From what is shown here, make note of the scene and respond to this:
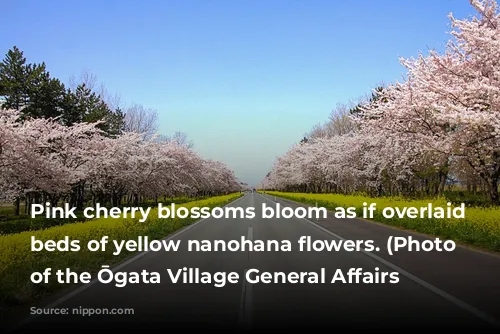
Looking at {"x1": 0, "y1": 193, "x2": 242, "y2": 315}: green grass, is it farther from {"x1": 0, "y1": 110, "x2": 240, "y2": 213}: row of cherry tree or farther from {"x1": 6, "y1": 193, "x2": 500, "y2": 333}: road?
{"x1": 0, "y1": 110, "x2": 240, "y2": 213}: row of cherry tree

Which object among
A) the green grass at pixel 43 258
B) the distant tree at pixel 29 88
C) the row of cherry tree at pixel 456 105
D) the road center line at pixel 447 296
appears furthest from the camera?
the distant tree at pixel 29 88

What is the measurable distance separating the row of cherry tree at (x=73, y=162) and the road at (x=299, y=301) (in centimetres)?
1506

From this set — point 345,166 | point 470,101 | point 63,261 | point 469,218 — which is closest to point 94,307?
point 63,261

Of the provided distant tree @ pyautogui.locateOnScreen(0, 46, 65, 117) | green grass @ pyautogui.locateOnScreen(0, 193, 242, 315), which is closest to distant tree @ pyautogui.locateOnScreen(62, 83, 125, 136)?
distant tree @ pyautogui.locateOnScreen(0, 46, 65, 117)

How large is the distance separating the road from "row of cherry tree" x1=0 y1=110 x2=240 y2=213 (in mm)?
15056

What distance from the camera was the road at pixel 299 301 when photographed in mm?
5203

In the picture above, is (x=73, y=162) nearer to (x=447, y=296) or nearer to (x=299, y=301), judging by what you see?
(x=299, y=301)

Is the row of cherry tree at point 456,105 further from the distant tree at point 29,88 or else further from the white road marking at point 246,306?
the distant tree at point 29,88

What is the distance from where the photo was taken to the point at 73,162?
105ft

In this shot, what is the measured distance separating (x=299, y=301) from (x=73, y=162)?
2940 cm

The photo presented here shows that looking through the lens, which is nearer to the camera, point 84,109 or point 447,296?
point 447,296

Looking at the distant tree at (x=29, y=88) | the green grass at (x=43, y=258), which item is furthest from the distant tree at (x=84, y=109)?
the green grass at (x=43, y=258)

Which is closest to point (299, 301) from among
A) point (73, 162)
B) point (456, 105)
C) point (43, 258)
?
point (43, 258)

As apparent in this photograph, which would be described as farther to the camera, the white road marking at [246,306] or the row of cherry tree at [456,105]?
the row of cherry tree at [456,105]
